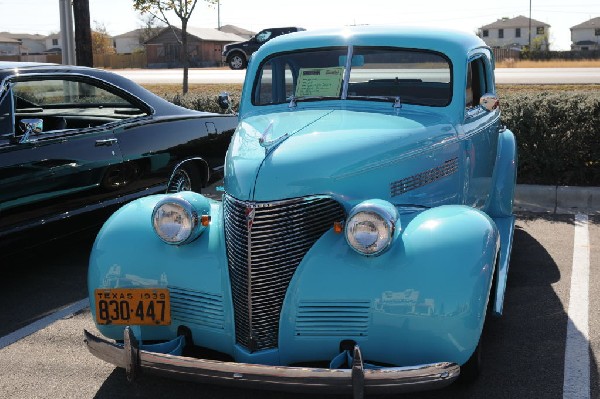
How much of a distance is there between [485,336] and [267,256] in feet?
5.35

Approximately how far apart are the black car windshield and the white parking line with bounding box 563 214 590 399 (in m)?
1.56

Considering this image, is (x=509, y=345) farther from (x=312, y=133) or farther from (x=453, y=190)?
(x=312, y=133)

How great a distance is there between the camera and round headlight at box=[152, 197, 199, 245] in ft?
11.3

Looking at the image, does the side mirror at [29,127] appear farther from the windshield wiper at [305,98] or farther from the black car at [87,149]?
the windshield wiper at [305,98]

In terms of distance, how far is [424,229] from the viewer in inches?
129

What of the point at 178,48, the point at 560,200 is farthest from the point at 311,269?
the point at 178,48

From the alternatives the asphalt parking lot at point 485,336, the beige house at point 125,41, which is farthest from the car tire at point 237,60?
the beige house at point 125,41

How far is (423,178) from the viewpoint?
3951 millimetres

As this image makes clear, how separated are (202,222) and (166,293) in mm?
387

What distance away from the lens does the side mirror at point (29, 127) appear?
16.4 ft

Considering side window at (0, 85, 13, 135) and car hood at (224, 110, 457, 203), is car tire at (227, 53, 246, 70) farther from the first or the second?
car hood at (224, 110, 457, 203)

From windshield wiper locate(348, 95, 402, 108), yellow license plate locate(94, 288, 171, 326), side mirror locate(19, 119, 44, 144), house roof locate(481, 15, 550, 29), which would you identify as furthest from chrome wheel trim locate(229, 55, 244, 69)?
house roof locate(481, 15, 550, 29)

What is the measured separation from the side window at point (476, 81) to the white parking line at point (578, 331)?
1.47 meters

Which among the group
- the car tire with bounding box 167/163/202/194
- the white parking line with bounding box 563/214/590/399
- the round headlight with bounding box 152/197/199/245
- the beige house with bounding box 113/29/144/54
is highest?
the beige house with bounding box 113/29/144/54
